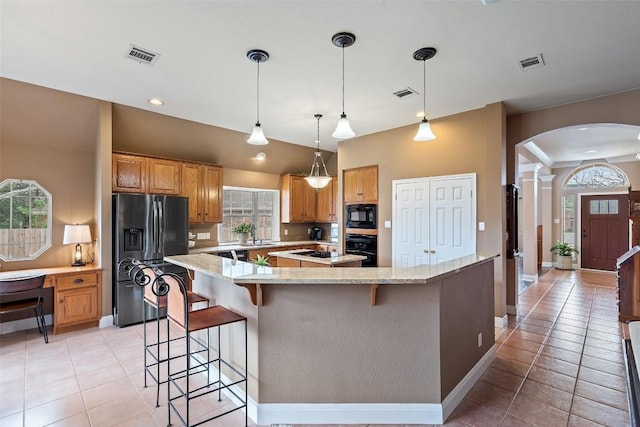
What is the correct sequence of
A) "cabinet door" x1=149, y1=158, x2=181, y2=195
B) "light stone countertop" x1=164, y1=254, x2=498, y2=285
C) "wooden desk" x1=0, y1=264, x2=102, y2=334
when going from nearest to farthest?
1. "light stone countertop" x1=164, y1=254, x2=498, y2=285
2. "wooden desk" x1=0, y1=264, x2=102, y2=334
3. "cabinet door" x1=149, y1=158, x2=181, y2=195

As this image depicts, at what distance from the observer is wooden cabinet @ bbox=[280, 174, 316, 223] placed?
677 cm

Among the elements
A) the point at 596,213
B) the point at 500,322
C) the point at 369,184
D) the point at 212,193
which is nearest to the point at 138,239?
the point at 212,193

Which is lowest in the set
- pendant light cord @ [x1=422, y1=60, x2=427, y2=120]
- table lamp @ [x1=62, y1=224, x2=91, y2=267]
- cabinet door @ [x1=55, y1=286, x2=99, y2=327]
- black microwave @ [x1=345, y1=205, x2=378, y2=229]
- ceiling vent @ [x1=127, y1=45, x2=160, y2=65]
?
cabinet door @ [x1=55, y1=286, x2=99, y2=327]

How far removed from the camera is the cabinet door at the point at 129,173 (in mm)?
4316

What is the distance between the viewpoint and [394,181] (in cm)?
506

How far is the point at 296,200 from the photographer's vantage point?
685 centimetres

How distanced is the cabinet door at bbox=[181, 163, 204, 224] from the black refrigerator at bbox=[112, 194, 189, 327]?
0.62m

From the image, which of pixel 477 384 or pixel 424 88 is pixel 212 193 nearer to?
pixel 424 88

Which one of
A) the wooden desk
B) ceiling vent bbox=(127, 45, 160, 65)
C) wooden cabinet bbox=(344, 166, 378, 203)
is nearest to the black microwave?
wooden cabinet bbox=(344, 166, 378, 203)

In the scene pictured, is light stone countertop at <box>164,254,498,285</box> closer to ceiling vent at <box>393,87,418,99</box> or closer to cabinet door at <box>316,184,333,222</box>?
ceiling vent at <box>393,87,418,99</box>

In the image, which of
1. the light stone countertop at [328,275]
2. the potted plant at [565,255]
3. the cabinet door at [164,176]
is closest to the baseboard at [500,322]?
the light stone countertop at [328,275]

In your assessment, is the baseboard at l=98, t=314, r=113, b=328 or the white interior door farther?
the white interior door

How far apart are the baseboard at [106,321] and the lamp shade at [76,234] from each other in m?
1.02

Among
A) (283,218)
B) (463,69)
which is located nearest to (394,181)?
(463,69)
